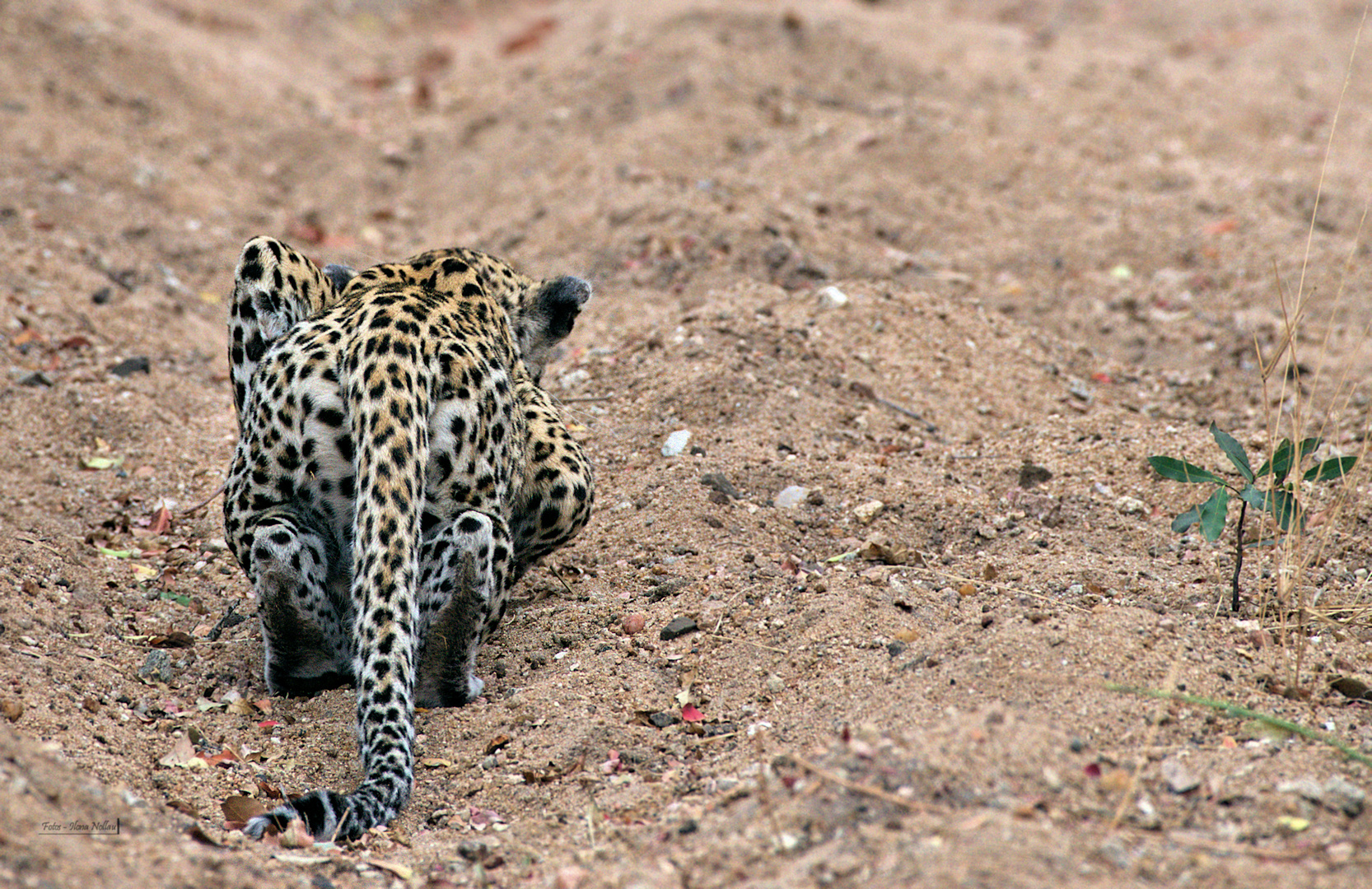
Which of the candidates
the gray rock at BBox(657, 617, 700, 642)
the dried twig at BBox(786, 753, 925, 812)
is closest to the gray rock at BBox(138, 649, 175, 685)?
the gray rock at BBox(657, 617, 700, 642)

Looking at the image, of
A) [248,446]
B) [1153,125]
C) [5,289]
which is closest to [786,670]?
[248,446]

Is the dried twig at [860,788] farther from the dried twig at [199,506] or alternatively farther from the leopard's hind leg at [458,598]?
the dried twig at [199,506]

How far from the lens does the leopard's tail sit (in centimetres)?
440

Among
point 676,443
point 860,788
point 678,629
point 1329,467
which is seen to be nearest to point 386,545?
point 678,629

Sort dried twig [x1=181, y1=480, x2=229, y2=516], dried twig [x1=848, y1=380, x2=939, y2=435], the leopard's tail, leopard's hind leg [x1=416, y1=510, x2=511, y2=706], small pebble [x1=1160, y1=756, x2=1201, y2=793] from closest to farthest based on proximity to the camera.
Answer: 1. small pebble [x1=1160, y1=756, x2=1201, y2=793]
2. the leopard's tail
3. leopard's hind leg [x1=416, y1=510, x2=511, y2=706]
4. dried twig [x1=181, y1=480, x2=229, y2=516]
5. dried twig [x1=848, y1=380, x2=939, y2=435]

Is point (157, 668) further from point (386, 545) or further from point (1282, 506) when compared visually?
point (1282, 506)

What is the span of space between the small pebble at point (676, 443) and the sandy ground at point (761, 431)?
0.06m

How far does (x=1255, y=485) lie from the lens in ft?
16.6

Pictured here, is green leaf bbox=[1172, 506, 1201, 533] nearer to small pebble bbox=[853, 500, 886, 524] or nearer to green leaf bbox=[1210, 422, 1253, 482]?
green leaf bbox=[1210, 422, 1253, 482]

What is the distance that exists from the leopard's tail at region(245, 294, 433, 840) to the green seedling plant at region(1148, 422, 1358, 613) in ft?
9.20

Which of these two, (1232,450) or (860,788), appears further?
(1232,450)

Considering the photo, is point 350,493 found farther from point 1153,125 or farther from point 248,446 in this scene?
point 1153,125

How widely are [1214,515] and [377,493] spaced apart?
3113 mm

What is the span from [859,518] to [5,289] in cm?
578
